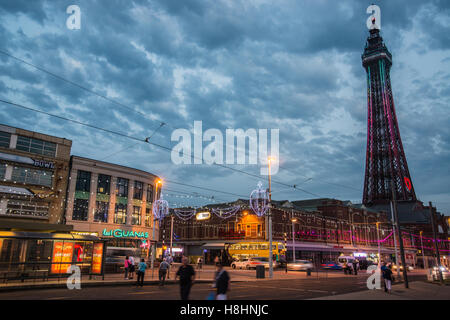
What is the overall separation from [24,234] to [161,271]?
8.93 meters

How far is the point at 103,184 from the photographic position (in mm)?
43844

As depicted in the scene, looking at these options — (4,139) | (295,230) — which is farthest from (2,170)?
(295,230)

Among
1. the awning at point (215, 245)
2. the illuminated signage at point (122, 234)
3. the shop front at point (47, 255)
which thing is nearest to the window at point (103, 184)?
the illuminated signage at point (122, 234)

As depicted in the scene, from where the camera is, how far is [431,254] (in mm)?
116312

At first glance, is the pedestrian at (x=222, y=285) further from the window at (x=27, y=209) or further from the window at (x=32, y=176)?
the window at (x=32, y=176)

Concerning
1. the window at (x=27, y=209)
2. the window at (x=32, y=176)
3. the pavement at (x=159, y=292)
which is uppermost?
the window at (x=32, y=176)

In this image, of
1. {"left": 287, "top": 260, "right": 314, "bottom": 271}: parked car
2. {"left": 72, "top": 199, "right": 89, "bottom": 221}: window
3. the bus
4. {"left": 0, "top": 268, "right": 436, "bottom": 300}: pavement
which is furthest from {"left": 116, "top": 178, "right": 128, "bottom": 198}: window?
{"left": 287, "top": 260, "right": 314, "bottom": 271}: parked car

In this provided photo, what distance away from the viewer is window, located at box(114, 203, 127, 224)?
1750 inches

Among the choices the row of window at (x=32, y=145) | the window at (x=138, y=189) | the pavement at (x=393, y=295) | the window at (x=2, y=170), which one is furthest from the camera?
the window at (x=138, y=189)

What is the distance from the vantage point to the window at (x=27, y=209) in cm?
3419

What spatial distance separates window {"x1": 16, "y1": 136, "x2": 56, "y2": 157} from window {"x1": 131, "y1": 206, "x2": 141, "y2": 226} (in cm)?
1284

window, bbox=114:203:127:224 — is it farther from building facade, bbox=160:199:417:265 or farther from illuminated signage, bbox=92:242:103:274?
illuminated signage, bbox=92:242:103:274

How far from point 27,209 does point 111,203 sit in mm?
10347
